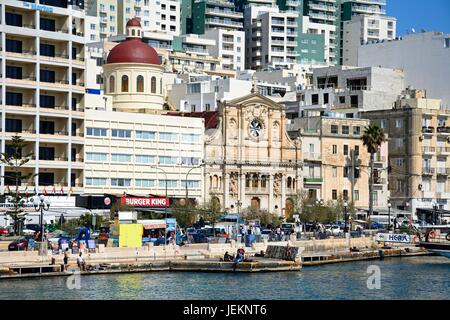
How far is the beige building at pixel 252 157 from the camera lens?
4045 inches

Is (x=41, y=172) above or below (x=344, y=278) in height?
above

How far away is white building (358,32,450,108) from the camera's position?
411 feet

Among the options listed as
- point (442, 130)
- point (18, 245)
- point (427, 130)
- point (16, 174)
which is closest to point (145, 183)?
point (16, 174)

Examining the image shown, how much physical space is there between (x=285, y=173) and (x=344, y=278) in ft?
157

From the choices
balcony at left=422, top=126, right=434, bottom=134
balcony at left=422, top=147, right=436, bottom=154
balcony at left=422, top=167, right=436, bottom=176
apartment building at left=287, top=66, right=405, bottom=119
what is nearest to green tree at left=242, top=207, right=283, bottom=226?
apartment building at left=287, top=66, right=405, bottom=119

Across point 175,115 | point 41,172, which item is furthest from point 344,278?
point 175,115

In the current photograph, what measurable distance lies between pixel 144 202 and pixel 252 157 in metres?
21.5

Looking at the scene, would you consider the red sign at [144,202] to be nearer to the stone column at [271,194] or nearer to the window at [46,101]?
the window at [46,101]

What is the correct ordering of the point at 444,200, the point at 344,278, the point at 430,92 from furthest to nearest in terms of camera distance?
the point at 430,92, the point at 444,200, the point at 344,278

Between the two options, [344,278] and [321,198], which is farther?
[321,198]

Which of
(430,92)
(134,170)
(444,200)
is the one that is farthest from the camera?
(430,92)

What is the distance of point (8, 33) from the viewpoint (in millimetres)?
83938

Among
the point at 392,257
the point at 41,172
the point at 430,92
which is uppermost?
the point at 430,92
